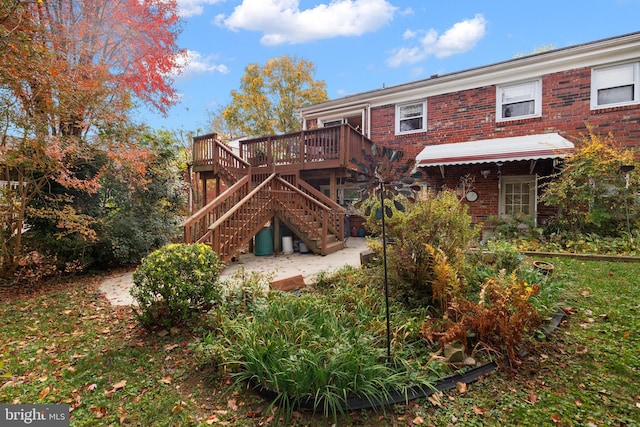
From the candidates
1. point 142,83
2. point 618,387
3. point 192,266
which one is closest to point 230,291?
point 192,266

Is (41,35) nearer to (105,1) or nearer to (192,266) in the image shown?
(105,1)

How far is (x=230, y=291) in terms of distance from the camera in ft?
13.7

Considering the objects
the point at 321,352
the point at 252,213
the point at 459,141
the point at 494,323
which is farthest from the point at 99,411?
the point at 459,141

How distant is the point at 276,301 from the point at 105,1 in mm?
10263

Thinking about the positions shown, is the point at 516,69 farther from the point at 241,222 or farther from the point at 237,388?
the point at 237,388

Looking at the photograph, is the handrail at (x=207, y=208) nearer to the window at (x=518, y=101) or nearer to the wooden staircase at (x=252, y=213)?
the wooden staircase at (x=252, y=213)

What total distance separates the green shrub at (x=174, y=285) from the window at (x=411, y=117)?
34.0 feet

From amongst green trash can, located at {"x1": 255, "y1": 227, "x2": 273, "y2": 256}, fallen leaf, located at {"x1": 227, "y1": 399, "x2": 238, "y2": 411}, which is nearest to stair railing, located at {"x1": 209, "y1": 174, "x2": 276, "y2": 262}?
green trash can, located at {"x1": 255, "y1": 227, "x2": 273, "y2": 256}

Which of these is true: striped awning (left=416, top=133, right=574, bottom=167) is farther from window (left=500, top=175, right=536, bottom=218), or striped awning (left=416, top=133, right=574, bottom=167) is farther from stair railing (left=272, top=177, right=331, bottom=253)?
stair railing (left=272, top=177, right=331, bottom=253)

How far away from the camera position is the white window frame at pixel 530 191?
9539mm

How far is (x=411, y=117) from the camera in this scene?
39.7 ft

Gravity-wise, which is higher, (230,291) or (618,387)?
(230,291)

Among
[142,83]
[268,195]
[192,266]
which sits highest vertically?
[142,83]

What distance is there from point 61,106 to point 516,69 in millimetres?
12427
